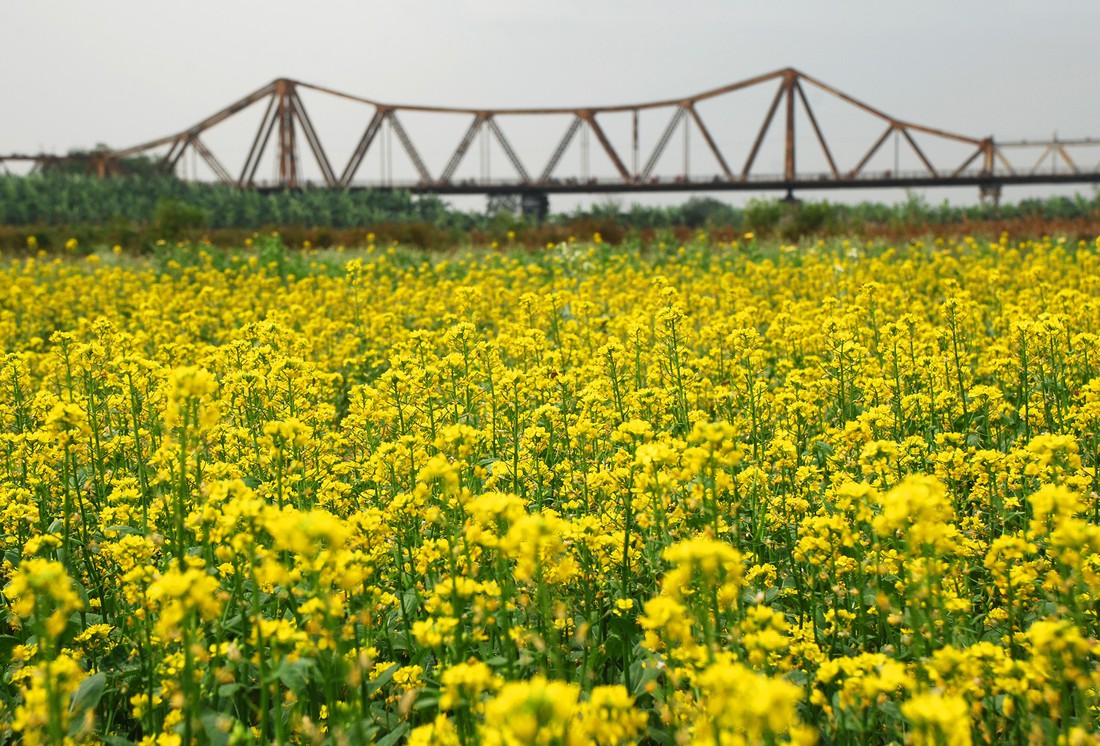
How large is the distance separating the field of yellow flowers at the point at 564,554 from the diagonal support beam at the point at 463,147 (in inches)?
2310

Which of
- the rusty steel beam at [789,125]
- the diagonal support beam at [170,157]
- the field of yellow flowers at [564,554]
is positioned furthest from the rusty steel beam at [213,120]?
the field of yellow flowers at [564,554]

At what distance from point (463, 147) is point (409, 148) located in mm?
3962

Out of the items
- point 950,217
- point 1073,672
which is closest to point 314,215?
point 950,217

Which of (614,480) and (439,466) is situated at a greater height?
(439,466)

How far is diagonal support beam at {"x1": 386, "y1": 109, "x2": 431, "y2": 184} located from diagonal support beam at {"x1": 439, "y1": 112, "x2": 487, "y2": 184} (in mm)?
1194

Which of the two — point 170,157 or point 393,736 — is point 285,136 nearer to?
point 170,157

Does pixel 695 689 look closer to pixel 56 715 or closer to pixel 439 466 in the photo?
pixel 439 466

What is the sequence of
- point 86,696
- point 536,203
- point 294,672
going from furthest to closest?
point 536,203, point 86,696, point 294,672

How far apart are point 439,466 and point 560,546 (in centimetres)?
51

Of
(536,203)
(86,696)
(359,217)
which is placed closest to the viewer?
(86,696)

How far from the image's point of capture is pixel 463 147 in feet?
210

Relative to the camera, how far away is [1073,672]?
5.34 feet

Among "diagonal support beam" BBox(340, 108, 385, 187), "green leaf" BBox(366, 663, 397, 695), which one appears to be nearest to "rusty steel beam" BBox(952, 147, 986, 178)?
"diagonal support beam" BBox(340, 108, 385, 187)

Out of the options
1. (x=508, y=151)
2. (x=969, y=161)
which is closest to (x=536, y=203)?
(x=508, y=151)
